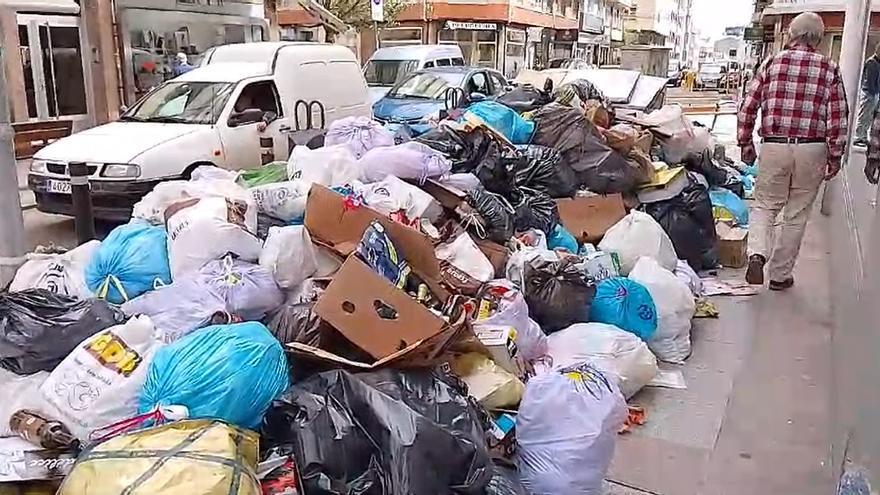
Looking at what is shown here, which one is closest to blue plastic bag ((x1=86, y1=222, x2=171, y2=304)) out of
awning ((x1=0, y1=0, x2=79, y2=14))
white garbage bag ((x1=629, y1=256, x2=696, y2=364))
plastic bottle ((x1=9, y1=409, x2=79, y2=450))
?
plastic bottle ((x1=9, y1=409, x2=79, y2=450))

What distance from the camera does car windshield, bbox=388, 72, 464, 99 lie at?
11.3 metres

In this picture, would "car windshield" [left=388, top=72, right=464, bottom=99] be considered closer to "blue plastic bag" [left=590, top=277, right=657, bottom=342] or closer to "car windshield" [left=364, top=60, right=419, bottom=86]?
"car windshield" [left=364, top=60, right=419, bottom=86]

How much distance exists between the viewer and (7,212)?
4664 mm

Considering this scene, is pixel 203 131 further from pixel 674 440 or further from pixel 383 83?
pixel 383 83

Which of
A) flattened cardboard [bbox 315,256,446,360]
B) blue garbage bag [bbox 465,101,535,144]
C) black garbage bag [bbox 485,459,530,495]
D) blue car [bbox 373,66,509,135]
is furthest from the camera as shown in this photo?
blue car [bbox 373,66,509,135]

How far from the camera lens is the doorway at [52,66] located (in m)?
12.8

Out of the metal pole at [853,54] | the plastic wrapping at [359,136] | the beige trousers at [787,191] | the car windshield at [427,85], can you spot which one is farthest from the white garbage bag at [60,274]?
the car windshield at [427,85]

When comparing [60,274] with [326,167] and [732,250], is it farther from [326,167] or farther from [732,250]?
[732,250]

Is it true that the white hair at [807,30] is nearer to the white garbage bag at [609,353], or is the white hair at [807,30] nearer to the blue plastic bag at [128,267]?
the white garbage bag at [609,353]

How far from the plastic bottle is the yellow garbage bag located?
406 millimetres

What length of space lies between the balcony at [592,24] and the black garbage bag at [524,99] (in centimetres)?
4407

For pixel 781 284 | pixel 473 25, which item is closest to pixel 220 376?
pixel 781 284

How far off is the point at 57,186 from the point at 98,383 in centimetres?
503

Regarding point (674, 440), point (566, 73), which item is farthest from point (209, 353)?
point (566, 73)
